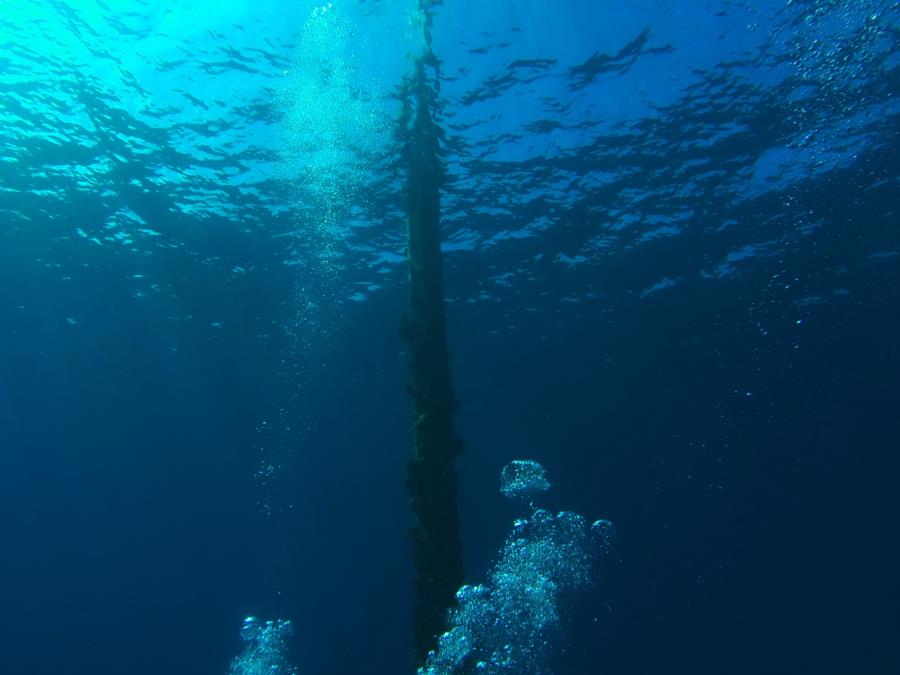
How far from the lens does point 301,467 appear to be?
4106cm

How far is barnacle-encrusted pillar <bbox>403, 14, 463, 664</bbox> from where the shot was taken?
18.0ft

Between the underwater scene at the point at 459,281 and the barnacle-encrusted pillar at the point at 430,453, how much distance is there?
1.4 inches

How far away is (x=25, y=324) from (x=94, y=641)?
49.3 m

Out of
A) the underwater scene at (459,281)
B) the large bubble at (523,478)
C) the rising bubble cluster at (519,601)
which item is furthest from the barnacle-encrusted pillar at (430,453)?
the large bubble at (523,478)

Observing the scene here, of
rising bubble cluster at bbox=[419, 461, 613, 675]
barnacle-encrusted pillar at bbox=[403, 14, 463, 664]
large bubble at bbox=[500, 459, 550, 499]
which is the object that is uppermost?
barnacle-encrusted pillar at bbox=[403, 14, 463, 664]

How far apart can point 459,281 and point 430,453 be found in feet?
46.9

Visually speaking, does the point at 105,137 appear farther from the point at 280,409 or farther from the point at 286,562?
the point at 286,562

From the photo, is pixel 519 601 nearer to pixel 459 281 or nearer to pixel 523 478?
pixel 459 281

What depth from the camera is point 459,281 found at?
19500mm

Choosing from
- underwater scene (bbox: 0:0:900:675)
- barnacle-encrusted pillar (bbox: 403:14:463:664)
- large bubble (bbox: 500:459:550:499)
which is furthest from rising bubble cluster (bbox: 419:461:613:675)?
large bubble (bbox: 500:459:550:499)

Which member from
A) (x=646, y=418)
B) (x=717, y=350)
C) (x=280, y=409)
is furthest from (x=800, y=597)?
(x=280, y=409)

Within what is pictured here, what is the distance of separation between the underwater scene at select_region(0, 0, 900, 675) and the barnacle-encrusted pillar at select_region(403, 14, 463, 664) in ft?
0.11

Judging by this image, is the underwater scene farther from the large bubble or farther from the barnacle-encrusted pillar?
the large bubble

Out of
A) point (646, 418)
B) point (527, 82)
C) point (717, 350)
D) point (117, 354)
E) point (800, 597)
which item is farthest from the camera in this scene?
point (800, 597)
